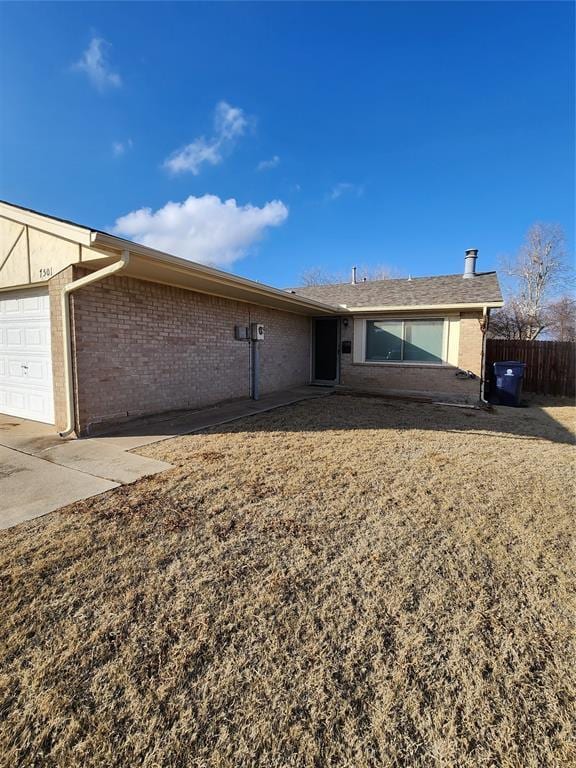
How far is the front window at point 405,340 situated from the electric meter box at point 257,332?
12.8ft

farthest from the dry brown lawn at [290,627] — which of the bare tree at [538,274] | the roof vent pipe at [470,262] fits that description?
the bare tree at [538,274]

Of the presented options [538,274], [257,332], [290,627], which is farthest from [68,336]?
[538,274]

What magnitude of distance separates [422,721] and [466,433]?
226 inches

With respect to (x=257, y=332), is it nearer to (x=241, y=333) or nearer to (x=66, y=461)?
(x=241, y=333)

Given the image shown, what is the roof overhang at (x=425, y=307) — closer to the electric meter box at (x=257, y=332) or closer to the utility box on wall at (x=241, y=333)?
the electric meter box at (x=257, y=332)

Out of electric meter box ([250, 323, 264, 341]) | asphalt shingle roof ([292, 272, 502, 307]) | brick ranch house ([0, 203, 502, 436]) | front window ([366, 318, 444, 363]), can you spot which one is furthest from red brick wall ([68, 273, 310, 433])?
front window ([366, 318, 444, 363])

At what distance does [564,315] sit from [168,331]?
2486 centimetres

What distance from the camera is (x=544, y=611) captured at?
6.98ft

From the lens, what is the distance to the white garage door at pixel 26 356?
6.15m

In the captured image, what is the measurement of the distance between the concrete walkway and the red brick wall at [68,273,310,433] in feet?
1.64

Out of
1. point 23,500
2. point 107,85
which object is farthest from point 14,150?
point 23,500

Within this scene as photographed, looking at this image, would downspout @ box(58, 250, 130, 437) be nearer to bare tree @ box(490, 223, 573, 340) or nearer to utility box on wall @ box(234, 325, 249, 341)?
utility box on wall @ box(234, 325, 249, 341)

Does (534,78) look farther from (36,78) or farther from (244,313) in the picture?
(36,78)

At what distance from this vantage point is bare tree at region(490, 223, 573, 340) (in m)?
21.9
